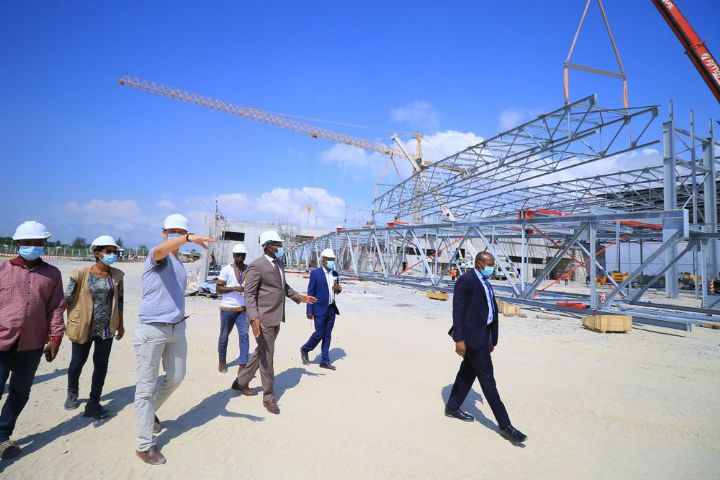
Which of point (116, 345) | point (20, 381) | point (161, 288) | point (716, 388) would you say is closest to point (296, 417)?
point (161, 288)

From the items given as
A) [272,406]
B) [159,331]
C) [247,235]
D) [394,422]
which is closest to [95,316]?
[159,331]

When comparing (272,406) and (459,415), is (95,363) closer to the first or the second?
(272,406)

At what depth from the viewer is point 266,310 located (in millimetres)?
3734

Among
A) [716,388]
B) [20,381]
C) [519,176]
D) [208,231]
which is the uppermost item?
[519,176]

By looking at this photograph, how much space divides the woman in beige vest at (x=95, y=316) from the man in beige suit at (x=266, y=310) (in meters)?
1.26

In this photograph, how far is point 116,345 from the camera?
5887mm

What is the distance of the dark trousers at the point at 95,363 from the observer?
333 centimetres

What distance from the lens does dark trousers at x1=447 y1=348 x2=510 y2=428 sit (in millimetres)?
3262

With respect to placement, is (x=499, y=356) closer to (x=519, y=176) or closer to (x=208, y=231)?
(x=519, y=176)

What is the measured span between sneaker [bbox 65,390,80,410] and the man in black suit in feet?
11.8

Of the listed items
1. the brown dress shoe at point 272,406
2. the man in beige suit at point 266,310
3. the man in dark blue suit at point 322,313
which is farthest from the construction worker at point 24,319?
the man in dark blue suit at point 322,313

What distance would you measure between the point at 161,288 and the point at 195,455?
4.26 ft

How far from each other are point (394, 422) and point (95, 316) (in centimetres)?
297

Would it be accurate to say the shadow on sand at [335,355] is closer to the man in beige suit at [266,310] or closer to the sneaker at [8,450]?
the man in beige suit at [266,310]
